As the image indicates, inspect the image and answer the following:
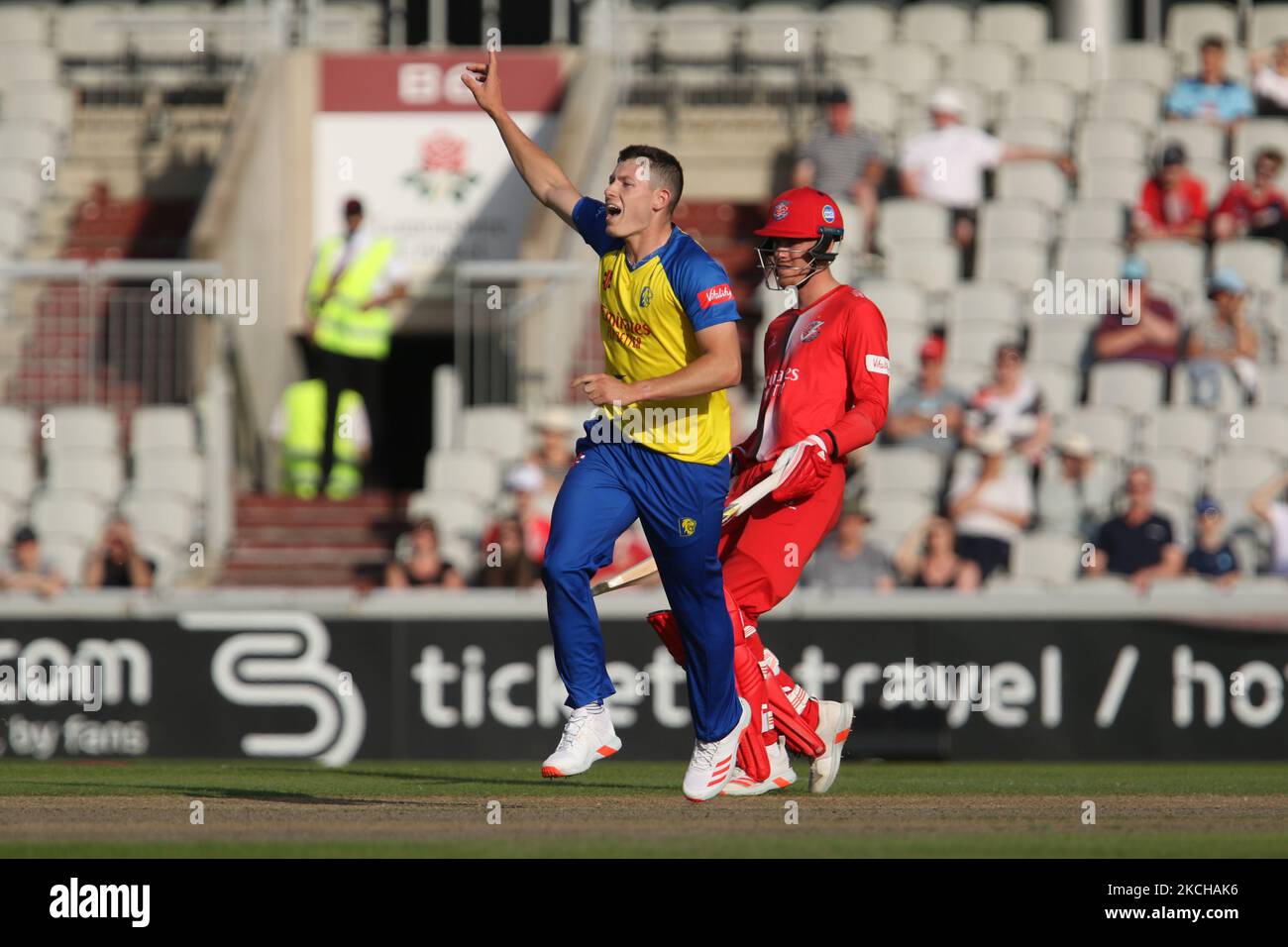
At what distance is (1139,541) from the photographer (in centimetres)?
1585

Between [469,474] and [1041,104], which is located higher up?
[1041,104]

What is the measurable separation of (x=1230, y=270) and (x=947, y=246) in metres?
2.26

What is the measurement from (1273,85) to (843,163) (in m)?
4.17

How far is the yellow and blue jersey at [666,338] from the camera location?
8641mm

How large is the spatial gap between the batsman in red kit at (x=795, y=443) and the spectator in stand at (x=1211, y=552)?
22.2 feet

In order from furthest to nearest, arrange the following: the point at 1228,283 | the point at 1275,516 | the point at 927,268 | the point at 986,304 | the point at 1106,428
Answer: the point at 927,268 < the point at 986,304 < the point at 1228,283 < the point at 1106,428 < the point at 1275,516

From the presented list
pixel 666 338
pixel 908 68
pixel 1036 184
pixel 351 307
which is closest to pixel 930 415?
pixel 1036 184

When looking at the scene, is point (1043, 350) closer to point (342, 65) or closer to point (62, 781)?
point (342, 65)

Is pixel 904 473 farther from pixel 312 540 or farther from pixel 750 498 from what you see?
pixel 750 498

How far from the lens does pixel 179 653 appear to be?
14906 millimetres

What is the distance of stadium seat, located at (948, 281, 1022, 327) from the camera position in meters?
18.2

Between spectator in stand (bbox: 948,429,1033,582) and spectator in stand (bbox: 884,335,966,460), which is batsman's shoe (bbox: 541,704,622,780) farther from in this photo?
spectator in stand (bbox: 884,335,966,460)

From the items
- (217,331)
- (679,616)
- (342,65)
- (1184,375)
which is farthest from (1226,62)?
(679,616)
